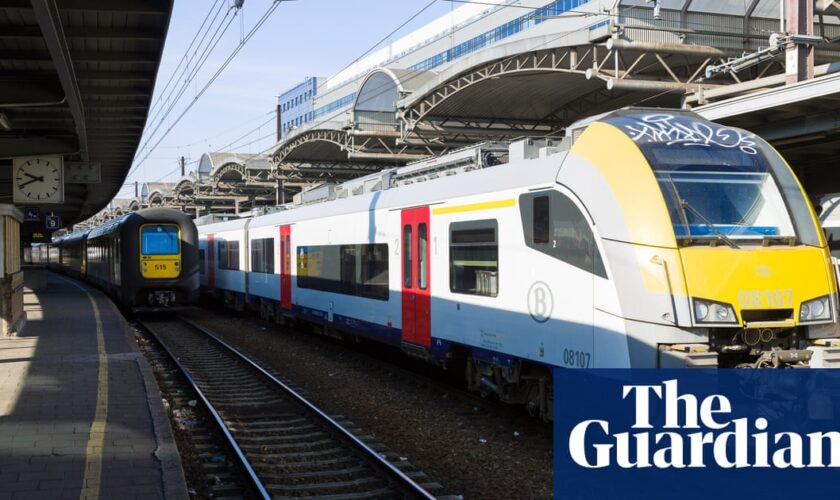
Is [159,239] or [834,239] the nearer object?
[834,239]

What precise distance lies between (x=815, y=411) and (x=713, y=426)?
0.87 metres

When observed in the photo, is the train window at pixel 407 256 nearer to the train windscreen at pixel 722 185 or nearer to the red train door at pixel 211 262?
the train windscreen at pixel 722 185

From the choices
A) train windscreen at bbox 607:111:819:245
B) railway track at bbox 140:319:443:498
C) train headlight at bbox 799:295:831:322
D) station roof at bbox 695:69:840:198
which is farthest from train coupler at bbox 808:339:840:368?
station roof at bbox 695:69:840:198

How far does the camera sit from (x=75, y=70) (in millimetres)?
12836

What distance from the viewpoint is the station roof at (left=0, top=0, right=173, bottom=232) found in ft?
31.7

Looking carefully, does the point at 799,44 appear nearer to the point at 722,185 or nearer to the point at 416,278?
the point at 416,278

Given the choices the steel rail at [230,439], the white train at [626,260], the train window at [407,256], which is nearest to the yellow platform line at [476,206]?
the white train at [626,260]

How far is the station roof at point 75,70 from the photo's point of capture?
9.66 metres

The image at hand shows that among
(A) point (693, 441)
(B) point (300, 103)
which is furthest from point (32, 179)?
(B) point (300, 103)

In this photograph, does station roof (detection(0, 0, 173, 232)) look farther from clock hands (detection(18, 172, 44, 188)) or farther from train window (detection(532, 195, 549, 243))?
train window (detection(532, 195, 549, 243))

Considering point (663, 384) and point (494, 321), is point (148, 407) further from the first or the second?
point (663, 384)

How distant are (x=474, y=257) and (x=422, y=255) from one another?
160 centimetres

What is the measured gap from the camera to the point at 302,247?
18.2 meters

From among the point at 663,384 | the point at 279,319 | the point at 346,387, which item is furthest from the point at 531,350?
the point at 279,319
